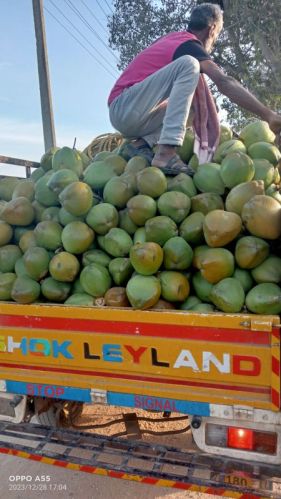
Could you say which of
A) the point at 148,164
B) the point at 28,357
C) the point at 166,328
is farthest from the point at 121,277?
the point at 148,164

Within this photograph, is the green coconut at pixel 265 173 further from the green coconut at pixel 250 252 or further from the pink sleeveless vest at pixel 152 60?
the pink sleeveless vest at pixel 152 60

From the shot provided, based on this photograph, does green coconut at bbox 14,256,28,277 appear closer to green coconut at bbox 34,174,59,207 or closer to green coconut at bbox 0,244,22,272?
green coconut at bbox 0,244,22,272

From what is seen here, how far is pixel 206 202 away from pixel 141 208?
372mm

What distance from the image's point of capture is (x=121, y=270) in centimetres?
242

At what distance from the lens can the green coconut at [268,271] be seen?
2.21 meters

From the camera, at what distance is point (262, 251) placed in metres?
2.22

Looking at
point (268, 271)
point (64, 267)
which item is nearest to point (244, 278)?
point (268, 271)

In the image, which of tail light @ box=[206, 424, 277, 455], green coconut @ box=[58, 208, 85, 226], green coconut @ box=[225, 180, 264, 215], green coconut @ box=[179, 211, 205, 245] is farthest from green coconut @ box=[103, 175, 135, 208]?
tail light @ box=[206, 424, 277, 455]

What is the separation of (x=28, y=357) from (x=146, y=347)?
69 centimetres

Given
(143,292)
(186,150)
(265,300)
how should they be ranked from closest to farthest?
1. (265,300)
2. (143,292)
3. (186,150)

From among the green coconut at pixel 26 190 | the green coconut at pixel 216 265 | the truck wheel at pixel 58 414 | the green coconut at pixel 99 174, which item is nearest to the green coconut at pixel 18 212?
the green coconut at pixel 26 190

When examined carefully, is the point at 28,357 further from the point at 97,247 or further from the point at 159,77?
the point at 159,77

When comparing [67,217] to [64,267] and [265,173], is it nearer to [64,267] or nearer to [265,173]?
[64,267]

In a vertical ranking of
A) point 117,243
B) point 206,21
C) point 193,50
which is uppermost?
point 206,21
